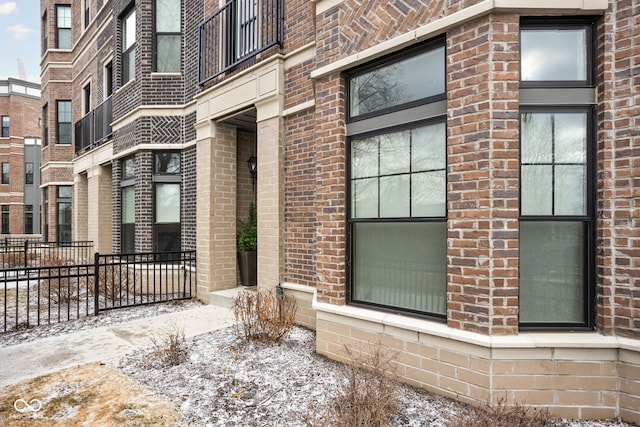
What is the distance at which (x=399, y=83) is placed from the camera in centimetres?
394

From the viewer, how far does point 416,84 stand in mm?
3787

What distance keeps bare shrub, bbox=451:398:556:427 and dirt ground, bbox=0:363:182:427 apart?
2383 mm

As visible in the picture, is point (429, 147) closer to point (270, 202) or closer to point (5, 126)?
point (270, 202)

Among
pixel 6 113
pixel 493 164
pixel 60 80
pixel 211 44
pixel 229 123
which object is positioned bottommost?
pixel 493 164

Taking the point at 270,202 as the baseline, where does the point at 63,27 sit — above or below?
above

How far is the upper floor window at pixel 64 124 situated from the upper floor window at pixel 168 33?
999 centimetres

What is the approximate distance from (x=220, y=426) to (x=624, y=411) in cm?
336

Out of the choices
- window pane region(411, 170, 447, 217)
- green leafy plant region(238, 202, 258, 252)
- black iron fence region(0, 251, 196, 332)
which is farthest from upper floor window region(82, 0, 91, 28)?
window pane region(411, 170, 447, 217)

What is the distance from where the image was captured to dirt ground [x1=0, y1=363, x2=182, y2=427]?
9.93 ft

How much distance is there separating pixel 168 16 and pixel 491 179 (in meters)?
8.67

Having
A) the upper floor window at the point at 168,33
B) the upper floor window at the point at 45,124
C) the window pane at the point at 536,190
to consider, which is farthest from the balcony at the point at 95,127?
the window pane at the point at 536,190

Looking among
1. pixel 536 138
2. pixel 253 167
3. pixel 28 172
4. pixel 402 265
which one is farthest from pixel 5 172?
pixel 536 138

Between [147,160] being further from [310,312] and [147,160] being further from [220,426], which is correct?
[220,426]

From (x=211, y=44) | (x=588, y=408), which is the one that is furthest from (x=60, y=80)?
(x=588, y=408)
